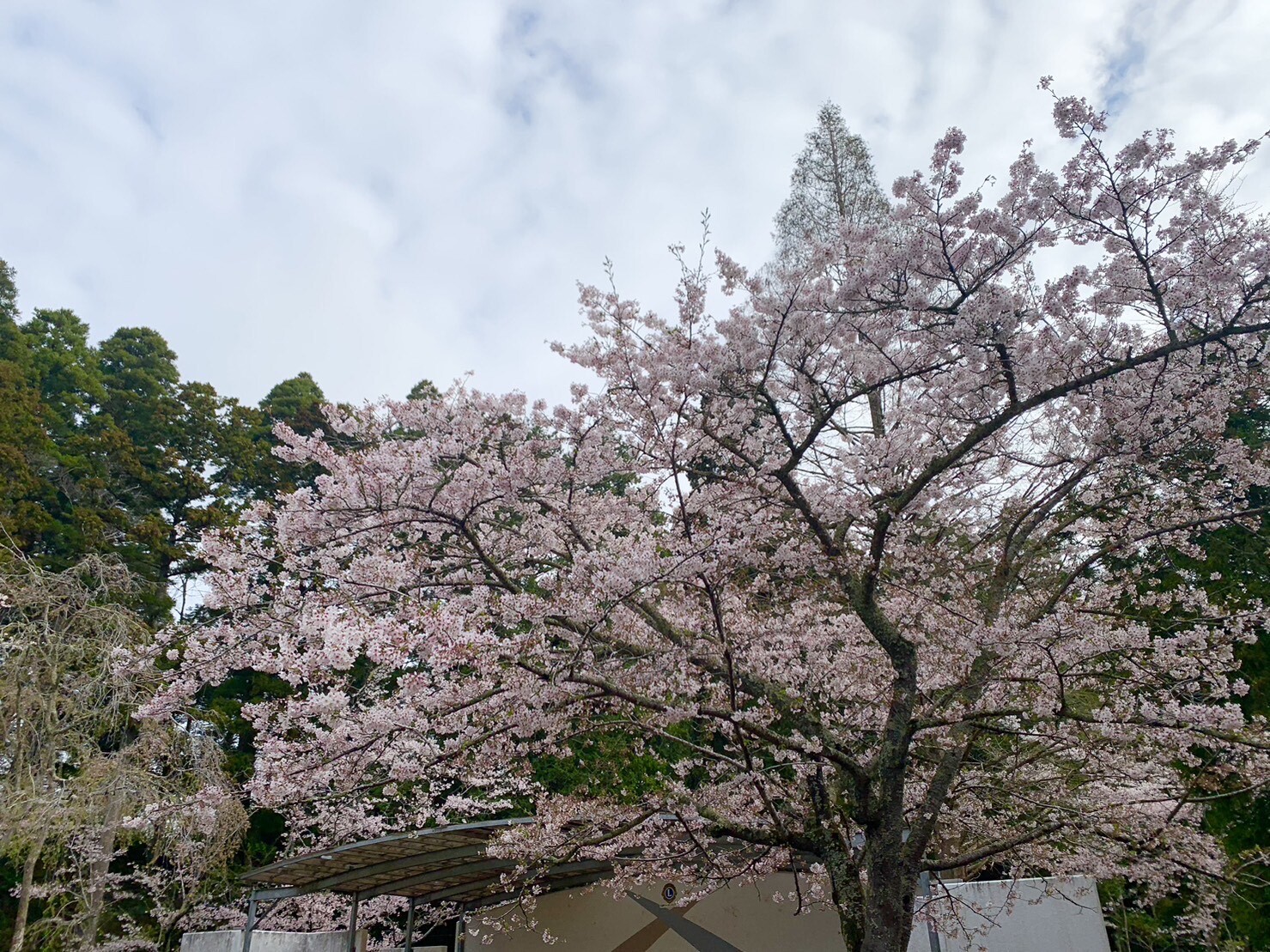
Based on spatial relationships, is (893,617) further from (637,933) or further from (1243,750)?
(637,933)

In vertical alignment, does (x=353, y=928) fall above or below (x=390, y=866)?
below

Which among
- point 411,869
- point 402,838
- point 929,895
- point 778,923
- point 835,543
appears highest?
point 835,543

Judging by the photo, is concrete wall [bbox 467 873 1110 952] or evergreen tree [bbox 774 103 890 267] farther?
evergreen tree [bbox 774 103 890 267]

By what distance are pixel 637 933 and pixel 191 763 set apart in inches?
237

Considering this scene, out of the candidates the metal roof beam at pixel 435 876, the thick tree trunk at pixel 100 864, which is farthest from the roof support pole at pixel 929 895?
the thick tree trunk at pixel 100 864

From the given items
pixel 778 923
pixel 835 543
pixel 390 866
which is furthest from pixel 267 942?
pixel 835 543

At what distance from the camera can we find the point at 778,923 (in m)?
8.73

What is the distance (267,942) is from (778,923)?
5.23 m

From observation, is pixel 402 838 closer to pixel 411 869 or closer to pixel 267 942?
pixel 411 869

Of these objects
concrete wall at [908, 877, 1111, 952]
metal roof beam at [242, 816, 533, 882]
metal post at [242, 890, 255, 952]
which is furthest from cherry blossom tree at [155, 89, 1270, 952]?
metal post at [242, 890, 255, 952]

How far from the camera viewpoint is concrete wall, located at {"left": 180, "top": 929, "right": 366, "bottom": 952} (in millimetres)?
7910

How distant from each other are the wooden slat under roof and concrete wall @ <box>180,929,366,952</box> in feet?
1.55

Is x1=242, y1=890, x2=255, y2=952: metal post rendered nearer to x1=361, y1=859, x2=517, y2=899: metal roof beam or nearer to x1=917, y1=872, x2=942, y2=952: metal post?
x1=361, y1=859, x2=517, y2=899: metal roof beam

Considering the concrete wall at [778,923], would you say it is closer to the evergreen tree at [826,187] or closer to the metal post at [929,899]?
the metal post at [929,899]
